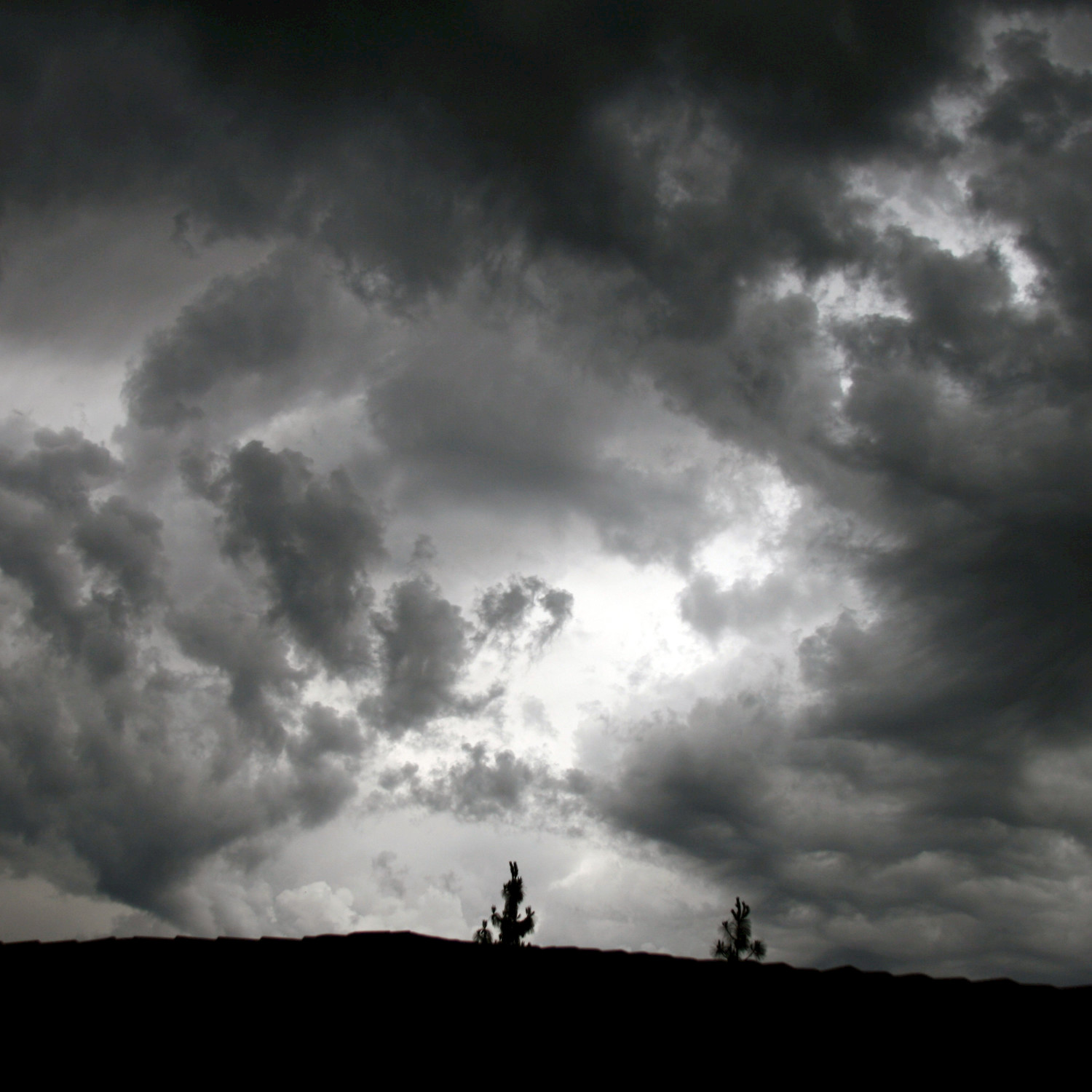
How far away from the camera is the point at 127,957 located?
8.02 meters

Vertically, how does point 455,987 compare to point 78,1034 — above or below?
above

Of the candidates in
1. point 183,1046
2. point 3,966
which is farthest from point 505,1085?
point 3,966

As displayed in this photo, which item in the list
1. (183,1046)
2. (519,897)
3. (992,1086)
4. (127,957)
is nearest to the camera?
(992,1086)

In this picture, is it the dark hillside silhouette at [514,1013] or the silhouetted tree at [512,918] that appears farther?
the silhouetted tree at [512,918]

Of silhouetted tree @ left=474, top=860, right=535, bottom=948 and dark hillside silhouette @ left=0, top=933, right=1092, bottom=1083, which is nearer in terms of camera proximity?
dark hillside silhouette @ left=0, top=933, right=1092, bottom=1083

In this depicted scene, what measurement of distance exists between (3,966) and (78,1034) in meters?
1.40

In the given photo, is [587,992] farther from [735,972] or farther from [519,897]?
[519,897]

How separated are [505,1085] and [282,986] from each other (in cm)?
230

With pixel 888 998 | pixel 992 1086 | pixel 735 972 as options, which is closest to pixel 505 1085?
pixel 735 972

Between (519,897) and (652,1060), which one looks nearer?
(652,1060)

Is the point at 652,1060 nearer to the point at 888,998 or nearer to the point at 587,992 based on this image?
the point at 587,992

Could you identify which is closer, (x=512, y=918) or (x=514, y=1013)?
(x=514, y=1013)

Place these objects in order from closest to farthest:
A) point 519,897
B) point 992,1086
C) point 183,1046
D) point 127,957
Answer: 1. point 992,1086
2. point 183,1046
3. point 127,957
4. point 519,897

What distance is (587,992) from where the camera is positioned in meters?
7.28
